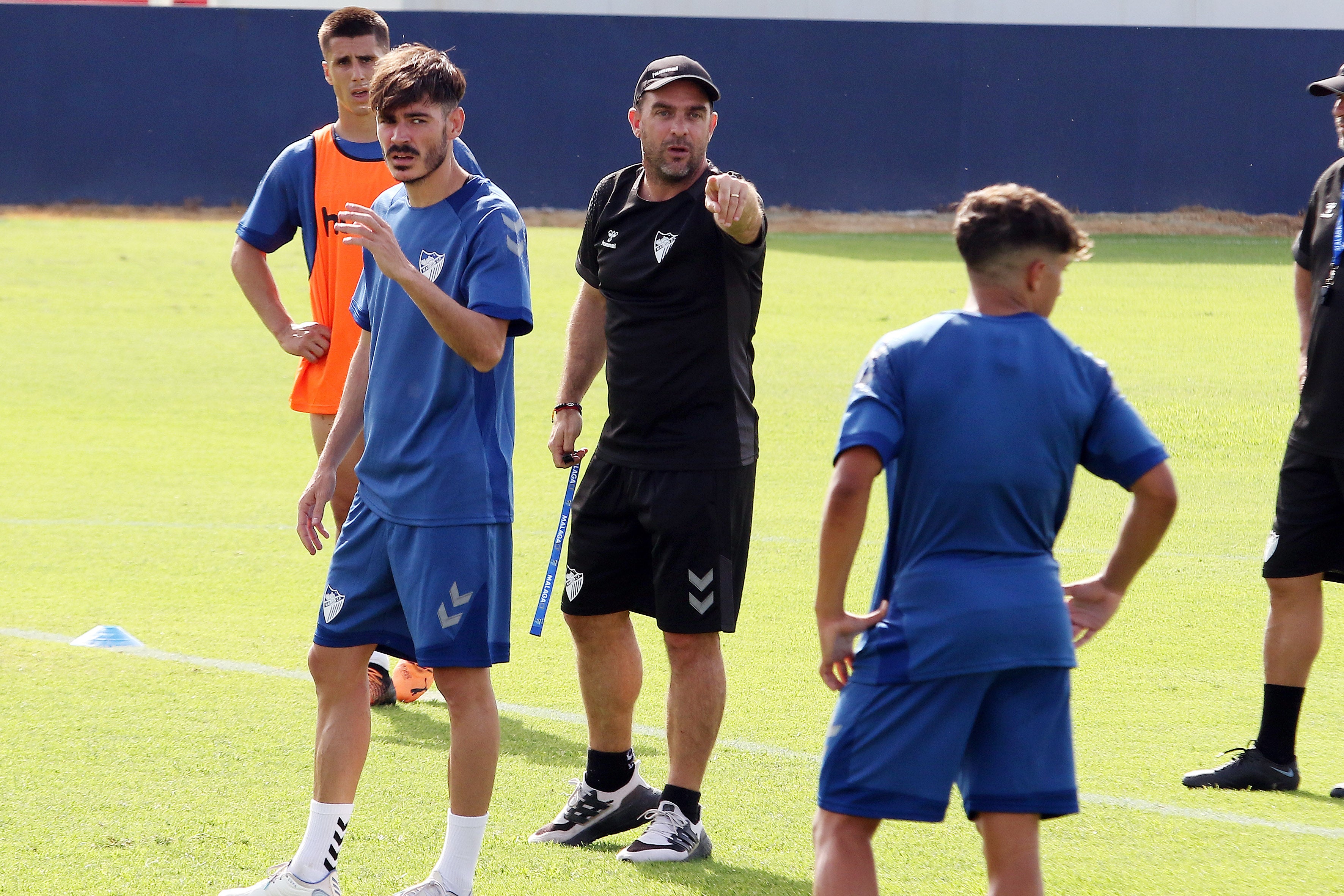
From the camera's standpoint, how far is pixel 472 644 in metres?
3.82

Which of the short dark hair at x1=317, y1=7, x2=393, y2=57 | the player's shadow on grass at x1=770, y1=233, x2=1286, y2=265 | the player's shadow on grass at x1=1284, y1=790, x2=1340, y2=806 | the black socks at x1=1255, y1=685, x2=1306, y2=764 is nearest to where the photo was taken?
the player's shadow on grass at x1=1284, y1=790, x2=1340, y2=806

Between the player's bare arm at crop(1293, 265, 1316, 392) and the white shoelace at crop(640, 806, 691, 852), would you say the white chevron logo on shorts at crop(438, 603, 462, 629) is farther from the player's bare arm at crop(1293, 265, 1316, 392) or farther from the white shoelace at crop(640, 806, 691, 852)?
the player's bare arm at crop(1293, 265, 1316, 392)

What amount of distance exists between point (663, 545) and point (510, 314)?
0.99 meters

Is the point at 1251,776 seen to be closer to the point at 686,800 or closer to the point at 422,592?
the point at 686,800

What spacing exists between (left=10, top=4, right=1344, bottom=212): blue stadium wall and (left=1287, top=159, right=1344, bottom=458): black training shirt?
23.7m

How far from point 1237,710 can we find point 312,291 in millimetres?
3893

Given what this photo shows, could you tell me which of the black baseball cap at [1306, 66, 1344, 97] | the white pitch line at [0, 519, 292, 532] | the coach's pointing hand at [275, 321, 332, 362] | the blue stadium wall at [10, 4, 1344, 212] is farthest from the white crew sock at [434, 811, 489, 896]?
the blue stadium wall at [10, 4, 1344, 212]

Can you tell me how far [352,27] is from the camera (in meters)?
5.78

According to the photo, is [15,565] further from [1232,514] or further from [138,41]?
[138,41]

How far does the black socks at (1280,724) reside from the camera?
4.92m

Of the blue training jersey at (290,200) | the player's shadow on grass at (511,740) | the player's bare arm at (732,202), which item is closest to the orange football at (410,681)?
the player's shadow on grass at (511,740)

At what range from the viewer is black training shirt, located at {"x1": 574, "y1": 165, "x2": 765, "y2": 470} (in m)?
4.48

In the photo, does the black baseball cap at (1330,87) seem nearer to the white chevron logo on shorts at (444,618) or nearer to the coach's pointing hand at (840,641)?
the coach's pointing hand at (840,641)

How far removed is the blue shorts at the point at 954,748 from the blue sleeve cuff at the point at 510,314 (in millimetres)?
1328
